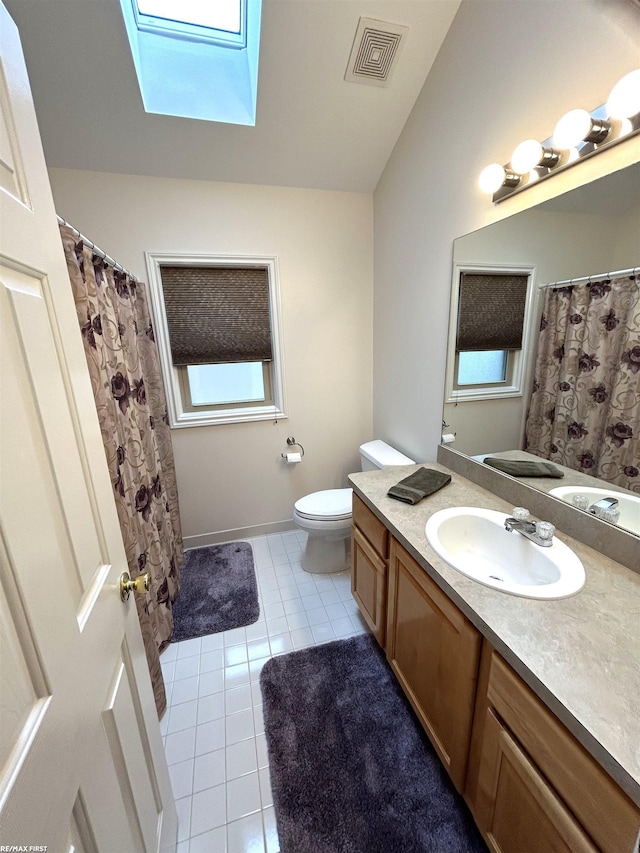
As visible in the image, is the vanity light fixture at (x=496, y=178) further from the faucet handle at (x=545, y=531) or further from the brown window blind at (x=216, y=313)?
the brown window blind at (x=216, y=313)

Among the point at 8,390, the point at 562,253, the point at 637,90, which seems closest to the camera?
the point at 8,390

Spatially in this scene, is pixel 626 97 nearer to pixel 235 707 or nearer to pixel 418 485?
pixel 418 485

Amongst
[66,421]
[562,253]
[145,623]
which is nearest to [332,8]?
[562,253]

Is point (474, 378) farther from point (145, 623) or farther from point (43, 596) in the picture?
point (145, 623)

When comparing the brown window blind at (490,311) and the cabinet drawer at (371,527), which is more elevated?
the brown window blind at (490,311)

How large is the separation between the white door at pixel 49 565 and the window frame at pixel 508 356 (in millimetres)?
1425

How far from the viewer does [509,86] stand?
121cm

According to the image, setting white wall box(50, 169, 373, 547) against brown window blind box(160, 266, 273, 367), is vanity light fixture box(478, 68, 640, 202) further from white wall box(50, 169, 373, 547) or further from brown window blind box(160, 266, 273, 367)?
brown window blind box(160, 266, 273, 367)

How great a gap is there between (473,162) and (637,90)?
63cm

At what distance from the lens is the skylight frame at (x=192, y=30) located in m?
1.46

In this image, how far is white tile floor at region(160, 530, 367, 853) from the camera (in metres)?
1.08

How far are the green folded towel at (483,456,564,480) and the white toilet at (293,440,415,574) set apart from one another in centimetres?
62

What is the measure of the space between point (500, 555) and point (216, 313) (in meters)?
2.07

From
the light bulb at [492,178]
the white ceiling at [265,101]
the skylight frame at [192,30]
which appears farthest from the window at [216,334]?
the light bulb at [492,178]
